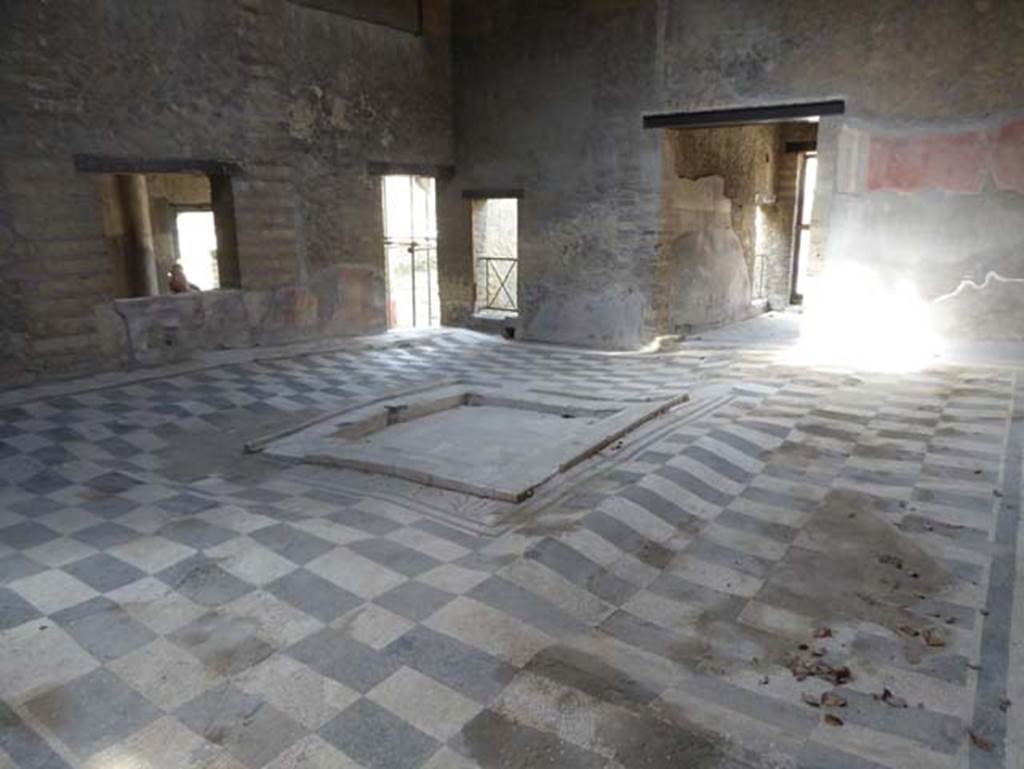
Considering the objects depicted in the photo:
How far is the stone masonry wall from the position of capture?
652cm

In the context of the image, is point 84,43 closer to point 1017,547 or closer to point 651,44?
point 651,44

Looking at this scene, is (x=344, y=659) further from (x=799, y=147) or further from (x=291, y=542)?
(x=799, y=147)

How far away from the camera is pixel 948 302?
725 cm

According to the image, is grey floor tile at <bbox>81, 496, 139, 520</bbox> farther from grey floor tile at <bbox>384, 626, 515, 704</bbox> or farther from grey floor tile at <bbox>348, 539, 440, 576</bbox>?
grey floor tile at <bbox>384, 626, 515, 704</bbox>

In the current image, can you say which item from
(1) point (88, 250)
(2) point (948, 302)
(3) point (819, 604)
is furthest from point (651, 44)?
(3) point (819, 604)

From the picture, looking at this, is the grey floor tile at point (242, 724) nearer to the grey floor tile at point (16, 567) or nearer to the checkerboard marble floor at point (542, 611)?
the checkerboard marble floor at point (542, 611)

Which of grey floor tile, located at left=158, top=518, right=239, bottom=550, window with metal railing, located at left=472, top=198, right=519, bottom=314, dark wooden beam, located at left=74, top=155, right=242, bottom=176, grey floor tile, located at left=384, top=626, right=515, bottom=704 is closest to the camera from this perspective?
grey floor tile, located at left=384, top=626, right=515, bottom=704

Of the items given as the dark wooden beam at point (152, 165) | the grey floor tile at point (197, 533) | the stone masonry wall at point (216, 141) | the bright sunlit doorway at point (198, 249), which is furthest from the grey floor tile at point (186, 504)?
the bright sunlit doorway at point (198, 249)

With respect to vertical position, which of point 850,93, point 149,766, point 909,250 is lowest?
point 149,766

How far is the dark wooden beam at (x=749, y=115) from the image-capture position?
24.3ft

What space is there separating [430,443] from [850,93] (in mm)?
5328

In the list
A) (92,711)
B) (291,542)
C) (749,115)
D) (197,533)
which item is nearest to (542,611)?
(291,542)

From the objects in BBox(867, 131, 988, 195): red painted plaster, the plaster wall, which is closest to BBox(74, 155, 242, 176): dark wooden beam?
the plaster wall

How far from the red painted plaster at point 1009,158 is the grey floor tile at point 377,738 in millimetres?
7033
